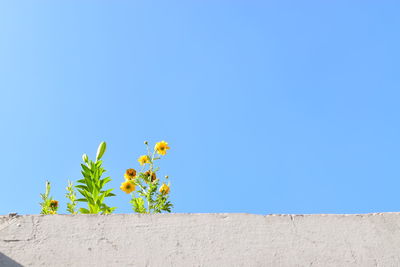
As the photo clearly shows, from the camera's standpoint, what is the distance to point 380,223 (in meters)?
1.68

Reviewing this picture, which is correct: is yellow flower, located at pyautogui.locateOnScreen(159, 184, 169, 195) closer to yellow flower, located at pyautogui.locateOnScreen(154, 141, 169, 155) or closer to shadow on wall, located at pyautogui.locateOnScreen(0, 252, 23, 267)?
yellow flower, located at pyautogui.locateOnScreen(154, 141, 169, 155)

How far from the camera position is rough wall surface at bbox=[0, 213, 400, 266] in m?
1.52

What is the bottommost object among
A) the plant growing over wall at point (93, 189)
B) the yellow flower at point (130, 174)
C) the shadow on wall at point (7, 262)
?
the shadow on wall at point (7, 262)

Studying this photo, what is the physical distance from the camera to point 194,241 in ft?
5.13

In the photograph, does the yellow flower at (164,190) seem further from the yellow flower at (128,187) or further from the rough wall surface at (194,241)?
the rough wall surface at (194,241)

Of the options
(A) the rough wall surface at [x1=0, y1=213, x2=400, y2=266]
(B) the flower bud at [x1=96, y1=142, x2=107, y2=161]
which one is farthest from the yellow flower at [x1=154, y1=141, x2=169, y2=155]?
(A) the rough wall surface at [x1=0, y1=213, x2=400, y2=266]

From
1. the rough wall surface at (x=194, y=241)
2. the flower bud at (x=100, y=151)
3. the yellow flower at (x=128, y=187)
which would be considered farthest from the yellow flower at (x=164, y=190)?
the rough wall surface at (x=194, y=241)

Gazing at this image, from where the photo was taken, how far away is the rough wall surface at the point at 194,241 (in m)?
1.52

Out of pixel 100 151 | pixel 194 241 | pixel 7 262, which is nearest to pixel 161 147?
pixel 100 151

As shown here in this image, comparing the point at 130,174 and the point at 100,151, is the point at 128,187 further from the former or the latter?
the point at 100,151

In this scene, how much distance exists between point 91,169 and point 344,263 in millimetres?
1330

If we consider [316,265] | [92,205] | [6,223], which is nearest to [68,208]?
[92,205]

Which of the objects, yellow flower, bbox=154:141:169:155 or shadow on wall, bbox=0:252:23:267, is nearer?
shadow on wall, bbox=0:252:23:267

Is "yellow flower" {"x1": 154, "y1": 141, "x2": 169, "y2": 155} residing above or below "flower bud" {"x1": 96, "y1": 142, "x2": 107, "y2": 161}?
above
